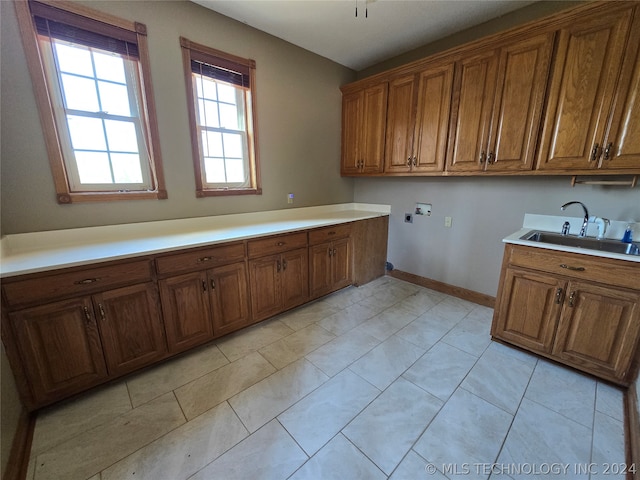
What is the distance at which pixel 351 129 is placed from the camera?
3.38 meters

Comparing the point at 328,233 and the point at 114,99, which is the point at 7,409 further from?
the point at 328,233

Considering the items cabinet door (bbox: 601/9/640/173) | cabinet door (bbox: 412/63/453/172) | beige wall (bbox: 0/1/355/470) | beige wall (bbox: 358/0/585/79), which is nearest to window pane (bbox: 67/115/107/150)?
beige wall (bbox: 0/1/355/470)

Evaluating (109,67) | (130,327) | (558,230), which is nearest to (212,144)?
(109,67)

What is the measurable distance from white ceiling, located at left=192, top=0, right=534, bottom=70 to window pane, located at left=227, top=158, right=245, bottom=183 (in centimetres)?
124

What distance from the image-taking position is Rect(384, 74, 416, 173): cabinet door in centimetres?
276

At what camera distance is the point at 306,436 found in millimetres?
1367

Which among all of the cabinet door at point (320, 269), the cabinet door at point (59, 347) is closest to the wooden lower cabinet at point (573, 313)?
the cabinet door at point (320, 269)

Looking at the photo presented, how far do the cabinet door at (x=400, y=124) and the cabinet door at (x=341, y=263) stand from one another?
105cm

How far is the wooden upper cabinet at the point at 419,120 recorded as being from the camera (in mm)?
2539

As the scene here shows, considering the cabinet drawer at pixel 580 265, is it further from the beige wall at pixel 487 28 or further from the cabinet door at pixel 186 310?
the cabinet door at pixel 186 310

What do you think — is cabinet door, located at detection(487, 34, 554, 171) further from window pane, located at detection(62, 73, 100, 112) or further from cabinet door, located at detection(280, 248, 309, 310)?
window pane, located at detection(62, 73, 100, 112)

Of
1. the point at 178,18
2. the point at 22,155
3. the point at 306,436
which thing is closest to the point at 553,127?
the point at 306,436

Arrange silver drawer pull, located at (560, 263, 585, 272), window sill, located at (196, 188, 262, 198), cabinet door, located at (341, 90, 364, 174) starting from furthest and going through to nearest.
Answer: cabinet door, located at (341, 90, 364, 174) → window sill, located at (196, 188, 262, 198) → silver drawer pull, located at (560, 263, 585, 272)

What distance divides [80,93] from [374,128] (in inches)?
106
